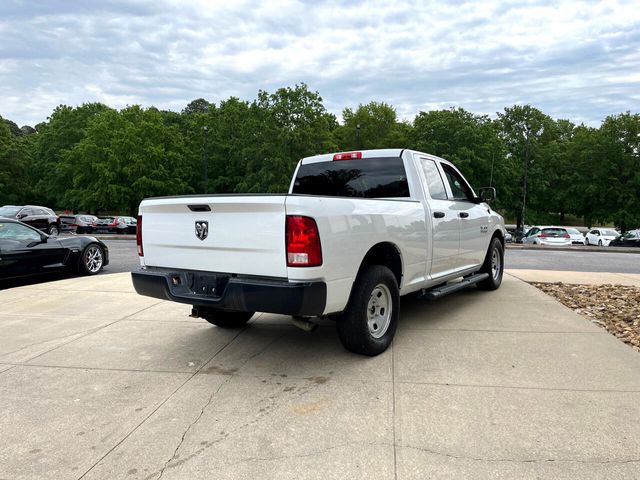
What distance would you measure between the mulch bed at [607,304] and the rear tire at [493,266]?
0.79 meters

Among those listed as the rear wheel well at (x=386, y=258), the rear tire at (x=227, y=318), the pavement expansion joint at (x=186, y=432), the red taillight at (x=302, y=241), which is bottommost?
the pavement expansion joint at (x=186, y=432)

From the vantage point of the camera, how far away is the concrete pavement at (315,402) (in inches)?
105

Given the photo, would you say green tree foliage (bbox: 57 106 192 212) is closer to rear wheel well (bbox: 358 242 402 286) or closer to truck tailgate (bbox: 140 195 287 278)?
truck tailgate (bbox: 140 195 287 278)

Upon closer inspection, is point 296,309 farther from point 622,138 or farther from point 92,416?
point 622,138

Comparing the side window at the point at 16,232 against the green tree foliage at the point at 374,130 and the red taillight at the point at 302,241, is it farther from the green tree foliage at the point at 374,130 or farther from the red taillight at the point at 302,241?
the green tree foliage at the point at 374,130

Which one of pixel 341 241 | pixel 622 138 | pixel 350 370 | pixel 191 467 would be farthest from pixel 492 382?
pixel 622 138

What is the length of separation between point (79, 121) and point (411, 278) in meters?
57.3

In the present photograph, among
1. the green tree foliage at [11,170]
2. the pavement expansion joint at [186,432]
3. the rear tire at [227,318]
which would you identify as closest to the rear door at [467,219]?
the rear tire at [227,318]

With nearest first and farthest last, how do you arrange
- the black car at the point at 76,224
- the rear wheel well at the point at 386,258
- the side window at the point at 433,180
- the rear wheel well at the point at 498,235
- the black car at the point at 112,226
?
the rear wheel well at the point at 386,258 < the side window at the point at 433,180 < the rear wheel well at the point at 498,235 < the black car at the point at 76,224 < the black car at the point at 112,226

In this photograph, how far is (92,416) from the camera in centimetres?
325

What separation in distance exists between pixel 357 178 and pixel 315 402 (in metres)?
2.86

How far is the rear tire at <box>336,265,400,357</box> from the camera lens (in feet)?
13.2

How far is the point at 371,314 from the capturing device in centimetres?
438

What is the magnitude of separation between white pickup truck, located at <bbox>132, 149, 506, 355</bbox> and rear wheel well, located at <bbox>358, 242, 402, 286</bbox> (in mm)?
11
